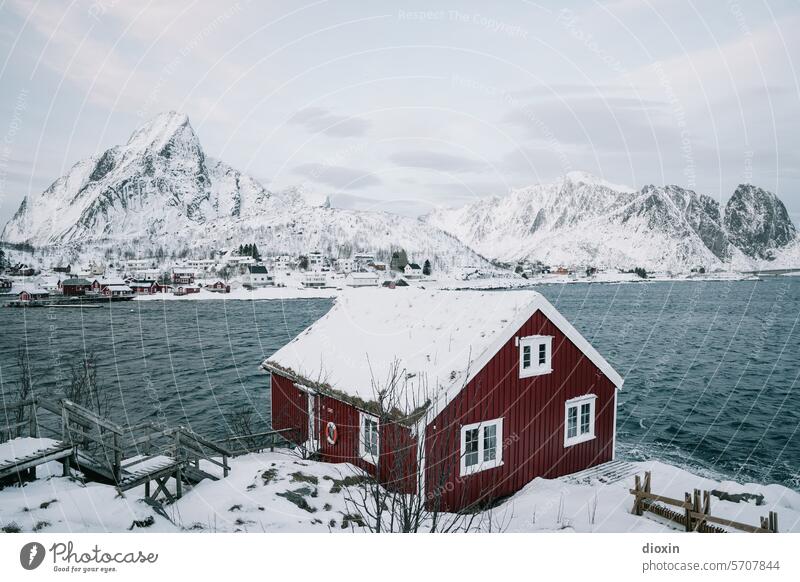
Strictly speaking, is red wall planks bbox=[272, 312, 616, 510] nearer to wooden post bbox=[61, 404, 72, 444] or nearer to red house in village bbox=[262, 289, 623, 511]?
red house in village bbox=[262, 289, 623, 511]

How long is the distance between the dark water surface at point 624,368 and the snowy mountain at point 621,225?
571 centimetres

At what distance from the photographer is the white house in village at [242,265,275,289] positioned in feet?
198

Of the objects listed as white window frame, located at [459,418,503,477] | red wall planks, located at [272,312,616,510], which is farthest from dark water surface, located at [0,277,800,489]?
white window frame, located at [459,418,503,477]

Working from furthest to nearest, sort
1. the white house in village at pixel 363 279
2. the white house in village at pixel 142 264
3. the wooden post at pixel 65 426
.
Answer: the white house in village at pixel 363 279 < the white house in village at pixel 142 264 < the wooden post at pixel 65 426

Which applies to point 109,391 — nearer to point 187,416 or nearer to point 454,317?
point 187,416

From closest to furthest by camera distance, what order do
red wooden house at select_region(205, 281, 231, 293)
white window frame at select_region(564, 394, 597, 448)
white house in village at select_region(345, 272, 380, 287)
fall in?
1. white window frame at select_region(564, 394, 597, 448)
2. white house in village at select_region(345, 272, 380, 287)
3. red wooden house at select_region(205, 281, 231, 293)

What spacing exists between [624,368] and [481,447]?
2047 cm

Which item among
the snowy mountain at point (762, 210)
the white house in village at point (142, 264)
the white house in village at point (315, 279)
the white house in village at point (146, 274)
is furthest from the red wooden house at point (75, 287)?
the snowy mountain at point (762, 210)

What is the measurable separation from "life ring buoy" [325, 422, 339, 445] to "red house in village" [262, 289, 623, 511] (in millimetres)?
17

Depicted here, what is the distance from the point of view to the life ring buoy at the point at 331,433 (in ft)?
29.0

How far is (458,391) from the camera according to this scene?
741cm

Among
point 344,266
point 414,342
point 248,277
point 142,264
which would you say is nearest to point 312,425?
point 414,342

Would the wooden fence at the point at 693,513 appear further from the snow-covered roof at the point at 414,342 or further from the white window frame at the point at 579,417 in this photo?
the snow-covered roof at the point at 414,342

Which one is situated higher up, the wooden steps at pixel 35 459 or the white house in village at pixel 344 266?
the white house in village at pixel 344 266
